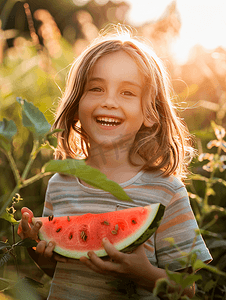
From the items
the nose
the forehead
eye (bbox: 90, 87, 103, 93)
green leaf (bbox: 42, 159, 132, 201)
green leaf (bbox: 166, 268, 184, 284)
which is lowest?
green leaf (bbox: 166, 268, 184, 284)

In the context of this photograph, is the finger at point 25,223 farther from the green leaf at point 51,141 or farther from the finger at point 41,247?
the green leaf at point 51,141

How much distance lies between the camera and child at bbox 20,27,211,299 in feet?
3.97

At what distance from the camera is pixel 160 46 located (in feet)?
9.39

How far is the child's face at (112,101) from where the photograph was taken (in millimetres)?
1271

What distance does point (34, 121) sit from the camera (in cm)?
64

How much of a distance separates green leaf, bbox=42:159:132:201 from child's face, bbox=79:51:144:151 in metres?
0.68

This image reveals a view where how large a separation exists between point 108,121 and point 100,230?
44 centimetres

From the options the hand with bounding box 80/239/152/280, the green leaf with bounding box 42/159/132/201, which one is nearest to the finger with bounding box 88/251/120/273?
the hand with bounding box 80/239/152/280

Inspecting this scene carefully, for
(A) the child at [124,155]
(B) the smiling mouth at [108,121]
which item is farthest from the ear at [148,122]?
(B) the smiling mouth at [108,121]

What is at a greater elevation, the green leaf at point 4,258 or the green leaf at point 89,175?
the green leaf at point 89,175

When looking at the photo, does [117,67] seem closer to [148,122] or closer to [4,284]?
[148,122]

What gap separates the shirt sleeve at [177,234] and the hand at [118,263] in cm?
18

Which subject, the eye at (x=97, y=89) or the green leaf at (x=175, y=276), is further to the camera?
the eye at (x=97, y=89)

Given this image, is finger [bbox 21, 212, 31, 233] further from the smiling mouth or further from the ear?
the ear
